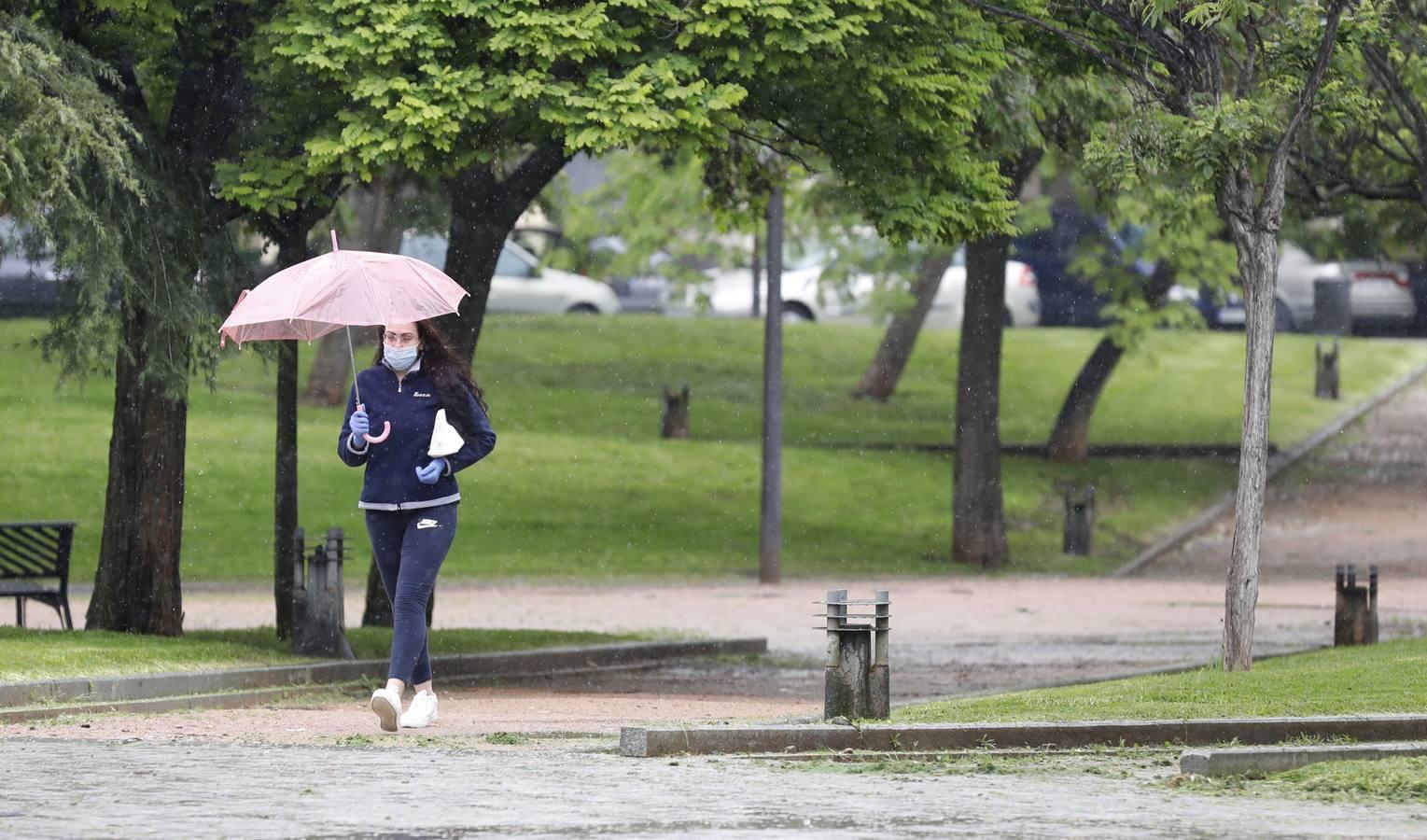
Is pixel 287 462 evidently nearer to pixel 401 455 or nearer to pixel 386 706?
pixel 401 455

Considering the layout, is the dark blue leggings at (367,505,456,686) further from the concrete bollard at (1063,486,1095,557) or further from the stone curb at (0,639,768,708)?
the concrete bollard at (1063,486,1095,557)

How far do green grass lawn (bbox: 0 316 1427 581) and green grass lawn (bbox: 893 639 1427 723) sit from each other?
1368cm

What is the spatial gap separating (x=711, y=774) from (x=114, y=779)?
213 centimetres

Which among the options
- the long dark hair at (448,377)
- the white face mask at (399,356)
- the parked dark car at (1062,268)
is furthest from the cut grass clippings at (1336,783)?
the parked dark car at (1062,268)

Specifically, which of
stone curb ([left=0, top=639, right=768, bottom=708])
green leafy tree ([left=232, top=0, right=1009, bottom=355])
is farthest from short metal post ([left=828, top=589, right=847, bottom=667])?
green leafy tree ([left=232, top=0, right=1009, bottom=355])

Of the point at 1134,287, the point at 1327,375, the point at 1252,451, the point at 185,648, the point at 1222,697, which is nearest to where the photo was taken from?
the point at 1222,697

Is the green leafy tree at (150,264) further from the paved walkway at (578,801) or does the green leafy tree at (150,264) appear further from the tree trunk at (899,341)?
A: the tree trunk at (899,341)

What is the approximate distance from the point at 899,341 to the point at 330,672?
24568 millimetres

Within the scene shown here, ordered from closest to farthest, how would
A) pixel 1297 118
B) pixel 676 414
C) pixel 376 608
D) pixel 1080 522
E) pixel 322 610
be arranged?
1. pixel 1297 118
2. pixel 322 610
3. pixel 376 608
4. pixel 1080 522
5. pixel 676 414

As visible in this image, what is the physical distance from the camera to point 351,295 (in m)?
9.70

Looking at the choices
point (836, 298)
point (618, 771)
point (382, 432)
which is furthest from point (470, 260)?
point (836, 298)

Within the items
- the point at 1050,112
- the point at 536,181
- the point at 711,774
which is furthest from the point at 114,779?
the point at 1050,112

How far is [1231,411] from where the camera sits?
37.6 m

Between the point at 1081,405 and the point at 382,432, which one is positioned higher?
the point at 1081,405
